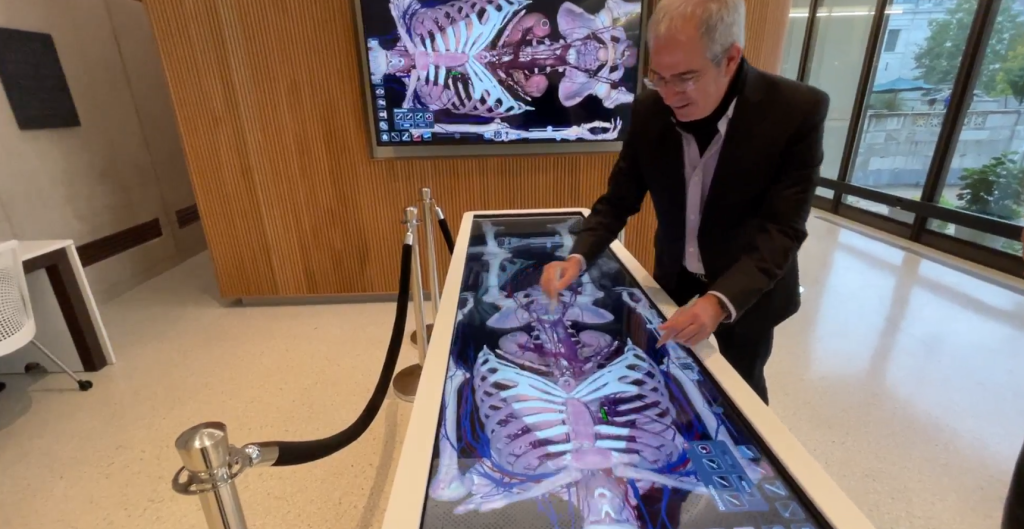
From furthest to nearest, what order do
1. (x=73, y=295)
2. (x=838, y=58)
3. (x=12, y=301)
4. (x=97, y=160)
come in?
1. (x=838, y=58)
2. (x=97, y=160)
3. (x=73, y=295)
4. (x=12, y=301)

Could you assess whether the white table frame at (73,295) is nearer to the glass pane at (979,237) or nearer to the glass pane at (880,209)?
the glass pane at (979,237)

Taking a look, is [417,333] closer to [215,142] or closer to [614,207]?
[614,207]

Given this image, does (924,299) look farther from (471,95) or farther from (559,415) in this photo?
(559,415)

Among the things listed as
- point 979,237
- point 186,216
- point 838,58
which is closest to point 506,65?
point 186,216

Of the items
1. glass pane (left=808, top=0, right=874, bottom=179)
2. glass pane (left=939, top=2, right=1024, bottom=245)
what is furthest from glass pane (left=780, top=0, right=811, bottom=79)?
glass pane (left=939, top=2, right=1024, bottom=245)

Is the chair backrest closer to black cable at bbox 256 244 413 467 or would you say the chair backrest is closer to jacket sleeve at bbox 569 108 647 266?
black cable at bbox 256 244 413 467

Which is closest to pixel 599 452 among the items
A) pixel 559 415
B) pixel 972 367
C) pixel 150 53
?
pixel 559 415

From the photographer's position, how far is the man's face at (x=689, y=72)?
1014 mm

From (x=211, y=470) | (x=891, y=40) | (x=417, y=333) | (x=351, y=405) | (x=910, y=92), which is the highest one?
(x=891, y=40)

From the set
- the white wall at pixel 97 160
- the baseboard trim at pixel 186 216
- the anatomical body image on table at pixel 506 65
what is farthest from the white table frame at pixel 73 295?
the baseboard trim at pixel 186 216

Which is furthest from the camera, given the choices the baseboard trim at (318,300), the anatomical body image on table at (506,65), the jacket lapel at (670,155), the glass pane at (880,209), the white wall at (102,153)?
the glass pane at (880,209)

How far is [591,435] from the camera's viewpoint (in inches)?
37.2

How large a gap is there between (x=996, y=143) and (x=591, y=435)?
5.18 meters

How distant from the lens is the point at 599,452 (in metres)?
0.90
